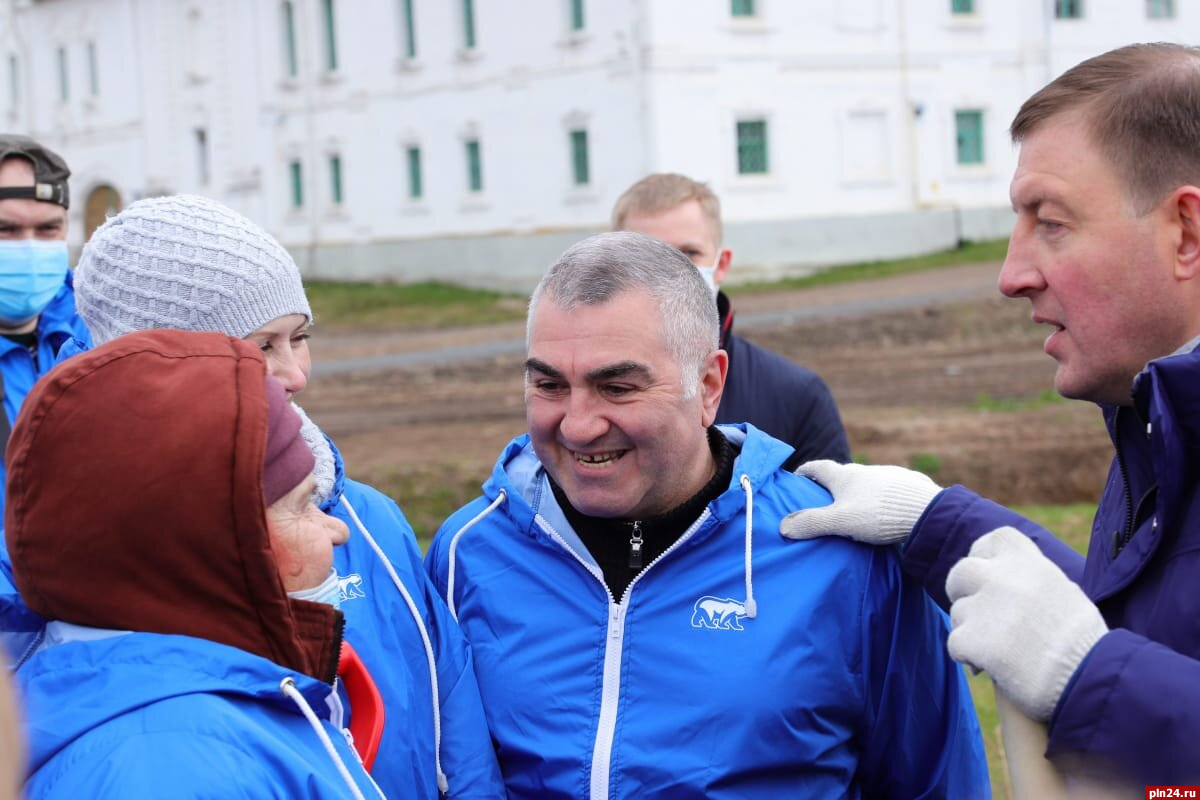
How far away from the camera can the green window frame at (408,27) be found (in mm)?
37062

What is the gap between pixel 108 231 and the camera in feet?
10.5

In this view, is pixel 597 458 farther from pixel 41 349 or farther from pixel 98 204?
pixel 98 204

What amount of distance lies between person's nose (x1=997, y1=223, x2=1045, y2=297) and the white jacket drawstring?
1427mm

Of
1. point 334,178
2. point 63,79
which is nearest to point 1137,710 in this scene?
point 334,178

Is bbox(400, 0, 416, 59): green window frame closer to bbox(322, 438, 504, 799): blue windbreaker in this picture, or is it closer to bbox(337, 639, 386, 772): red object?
bbox(322, 438, 504, 799): blue windbreaker

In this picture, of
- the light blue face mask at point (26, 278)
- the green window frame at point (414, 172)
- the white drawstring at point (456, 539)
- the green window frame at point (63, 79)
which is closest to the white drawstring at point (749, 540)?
the white drawstring at point (456, 539)

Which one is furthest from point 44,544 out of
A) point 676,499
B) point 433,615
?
point 676,499

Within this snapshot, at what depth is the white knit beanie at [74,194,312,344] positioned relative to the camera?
3.12 meters

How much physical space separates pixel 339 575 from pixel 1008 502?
34.9ft

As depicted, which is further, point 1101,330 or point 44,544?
point 1101,330

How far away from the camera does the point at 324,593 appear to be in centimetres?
254

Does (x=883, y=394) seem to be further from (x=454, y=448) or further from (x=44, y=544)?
(x=44, y=544)

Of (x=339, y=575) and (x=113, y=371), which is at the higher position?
(x=113, y=371)

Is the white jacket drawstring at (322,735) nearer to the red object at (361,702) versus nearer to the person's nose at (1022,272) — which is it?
the red object at (361,702)
